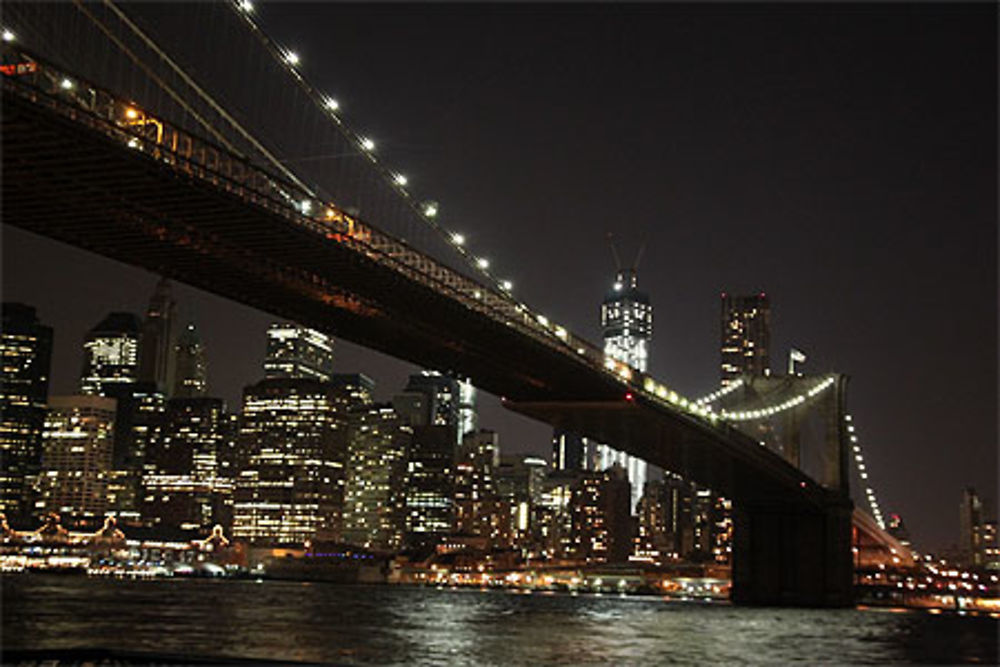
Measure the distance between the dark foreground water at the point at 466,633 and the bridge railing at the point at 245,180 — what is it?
10219 mm

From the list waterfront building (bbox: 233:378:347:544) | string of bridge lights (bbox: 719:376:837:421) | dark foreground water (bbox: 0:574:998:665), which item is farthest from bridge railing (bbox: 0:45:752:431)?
waterfront building (bbox: 233:378:347:544)

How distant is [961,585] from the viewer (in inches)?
4033

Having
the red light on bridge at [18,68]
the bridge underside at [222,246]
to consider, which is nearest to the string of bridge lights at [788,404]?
the bridge underside at [222,246]

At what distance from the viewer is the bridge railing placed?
1021 inches

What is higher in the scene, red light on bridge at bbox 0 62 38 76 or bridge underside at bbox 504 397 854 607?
red light on bridge at bbox 0 62 38 76

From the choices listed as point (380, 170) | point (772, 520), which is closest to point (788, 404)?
point (772, 520)

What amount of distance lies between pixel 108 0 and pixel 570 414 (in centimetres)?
3140

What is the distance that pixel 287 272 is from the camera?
38.0 meters

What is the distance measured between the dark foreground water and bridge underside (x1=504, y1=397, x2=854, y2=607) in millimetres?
7563

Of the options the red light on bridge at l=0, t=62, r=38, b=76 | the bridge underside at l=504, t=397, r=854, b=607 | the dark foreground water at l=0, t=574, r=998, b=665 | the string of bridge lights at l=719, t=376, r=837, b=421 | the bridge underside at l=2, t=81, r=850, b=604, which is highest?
the string of bridge lights at l=719, t=376, r=837, b=421

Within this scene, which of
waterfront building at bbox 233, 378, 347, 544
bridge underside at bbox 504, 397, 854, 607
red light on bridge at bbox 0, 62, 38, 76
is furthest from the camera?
waterfront building at bbox 233, 378, 347, 544

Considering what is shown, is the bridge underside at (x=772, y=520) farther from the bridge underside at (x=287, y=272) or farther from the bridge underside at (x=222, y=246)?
the bridge underside at (x=222, y=246)

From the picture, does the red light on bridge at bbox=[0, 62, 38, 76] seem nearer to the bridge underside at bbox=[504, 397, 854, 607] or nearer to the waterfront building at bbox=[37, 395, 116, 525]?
the bridge underside at bbox=[504, 397, 854, 607]

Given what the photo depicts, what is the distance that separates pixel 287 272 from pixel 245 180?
5.98 meters
